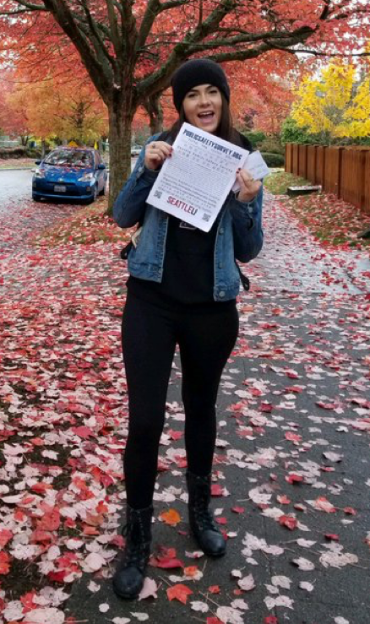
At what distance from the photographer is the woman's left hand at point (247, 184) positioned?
95.5 inches

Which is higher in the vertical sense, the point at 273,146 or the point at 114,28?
the point at 114,28

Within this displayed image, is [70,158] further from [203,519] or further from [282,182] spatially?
[203,519]

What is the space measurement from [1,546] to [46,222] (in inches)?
602

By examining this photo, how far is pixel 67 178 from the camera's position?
776 inches

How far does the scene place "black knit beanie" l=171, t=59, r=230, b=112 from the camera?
2482 mm

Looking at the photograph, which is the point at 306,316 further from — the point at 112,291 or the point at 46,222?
the point at 46,222

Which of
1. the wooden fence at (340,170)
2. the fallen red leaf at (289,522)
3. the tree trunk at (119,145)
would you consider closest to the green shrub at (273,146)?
the wooden fence at (340,170)

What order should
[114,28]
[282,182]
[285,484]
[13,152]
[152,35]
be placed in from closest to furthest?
[285,484] → [114,28] → [152,35] → [282,182] → [13,152]

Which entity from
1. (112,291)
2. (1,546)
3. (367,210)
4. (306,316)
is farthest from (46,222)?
(1,546)

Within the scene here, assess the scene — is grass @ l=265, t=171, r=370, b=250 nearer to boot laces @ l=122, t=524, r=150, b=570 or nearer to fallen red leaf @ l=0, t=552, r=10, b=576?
boot laces @ l=122, t=524, r=150, b=570

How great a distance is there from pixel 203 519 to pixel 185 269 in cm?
122

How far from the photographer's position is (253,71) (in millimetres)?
17531

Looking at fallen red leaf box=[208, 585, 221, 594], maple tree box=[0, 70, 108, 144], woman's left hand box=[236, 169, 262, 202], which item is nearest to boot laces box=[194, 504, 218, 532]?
fallen red leaf box=[208, 585, 221, 594]

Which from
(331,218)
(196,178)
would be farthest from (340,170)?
(196,178)
